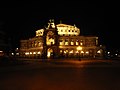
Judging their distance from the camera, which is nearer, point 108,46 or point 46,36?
point 46,36

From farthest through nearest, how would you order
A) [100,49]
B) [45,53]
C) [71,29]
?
[71,29]
[100,49]
[45,53]

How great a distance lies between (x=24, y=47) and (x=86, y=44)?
130ft

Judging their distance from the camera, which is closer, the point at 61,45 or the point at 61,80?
the point at 61,80

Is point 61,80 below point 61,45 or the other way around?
below

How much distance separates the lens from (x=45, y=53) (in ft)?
384

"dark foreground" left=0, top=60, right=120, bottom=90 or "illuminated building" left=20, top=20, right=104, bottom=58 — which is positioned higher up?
"illuminated building" left=20, top=20, right=104, bottom=58

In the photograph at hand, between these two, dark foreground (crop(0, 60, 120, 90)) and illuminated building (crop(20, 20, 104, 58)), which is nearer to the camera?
dark foreground (crop(0, 60, 120, 90))

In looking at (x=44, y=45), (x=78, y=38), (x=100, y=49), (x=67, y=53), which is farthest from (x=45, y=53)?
(x=100, y=49)

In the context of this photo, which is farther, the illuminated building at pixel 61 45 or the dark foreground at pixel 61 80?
the illuminated building at pixel 61 45

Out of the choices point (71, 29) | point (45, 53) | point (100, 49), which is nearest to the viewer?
point (45, 53)

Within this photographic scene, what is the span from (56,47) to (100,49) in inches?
1017

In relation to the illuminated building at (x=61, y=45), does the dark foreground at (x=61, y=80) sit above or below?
below

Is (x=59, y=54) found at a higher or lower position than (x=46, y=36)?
lower

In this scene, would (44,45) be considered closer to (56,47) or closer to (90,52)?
(56,47)
